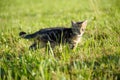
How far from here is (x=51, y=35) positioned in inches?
216

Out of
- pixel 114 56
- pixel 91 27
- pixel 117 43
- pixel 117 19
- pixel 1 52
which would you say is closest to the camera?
pixel 114 56

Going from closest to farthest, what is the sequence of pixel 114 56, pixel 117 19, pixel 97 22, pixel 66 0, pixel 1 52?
1. pixel 114 56
2. pixel 1 52
3. pixel 117 19
4. pixel 97 22
5. pixel 66 0

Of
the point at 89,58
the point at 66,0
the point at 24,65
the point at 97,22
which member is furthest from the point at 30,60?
the point at 66,0

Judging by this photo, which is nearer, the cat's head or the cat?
the cat

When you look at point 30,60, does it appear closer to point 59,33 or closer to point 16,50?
point 16,50

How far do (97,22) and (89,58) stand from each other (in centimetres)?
332

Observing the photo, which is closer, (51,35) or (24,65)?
(24,65)

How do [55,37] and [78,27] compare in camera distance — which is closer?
[55,37]

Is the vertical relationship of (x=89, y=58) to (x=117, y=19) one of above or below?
below

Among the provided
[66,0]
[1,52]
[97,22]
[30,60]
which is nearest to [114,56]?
[30,60]

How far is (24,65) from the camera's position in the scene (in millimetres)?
4062

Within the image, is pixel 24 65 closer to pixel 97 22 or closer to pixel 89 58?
pixel 89 58

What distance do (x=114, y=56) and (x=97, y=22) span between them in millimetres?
3314

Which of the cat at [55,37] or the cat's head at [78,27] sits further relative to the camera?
the cat's head at [78,27]
